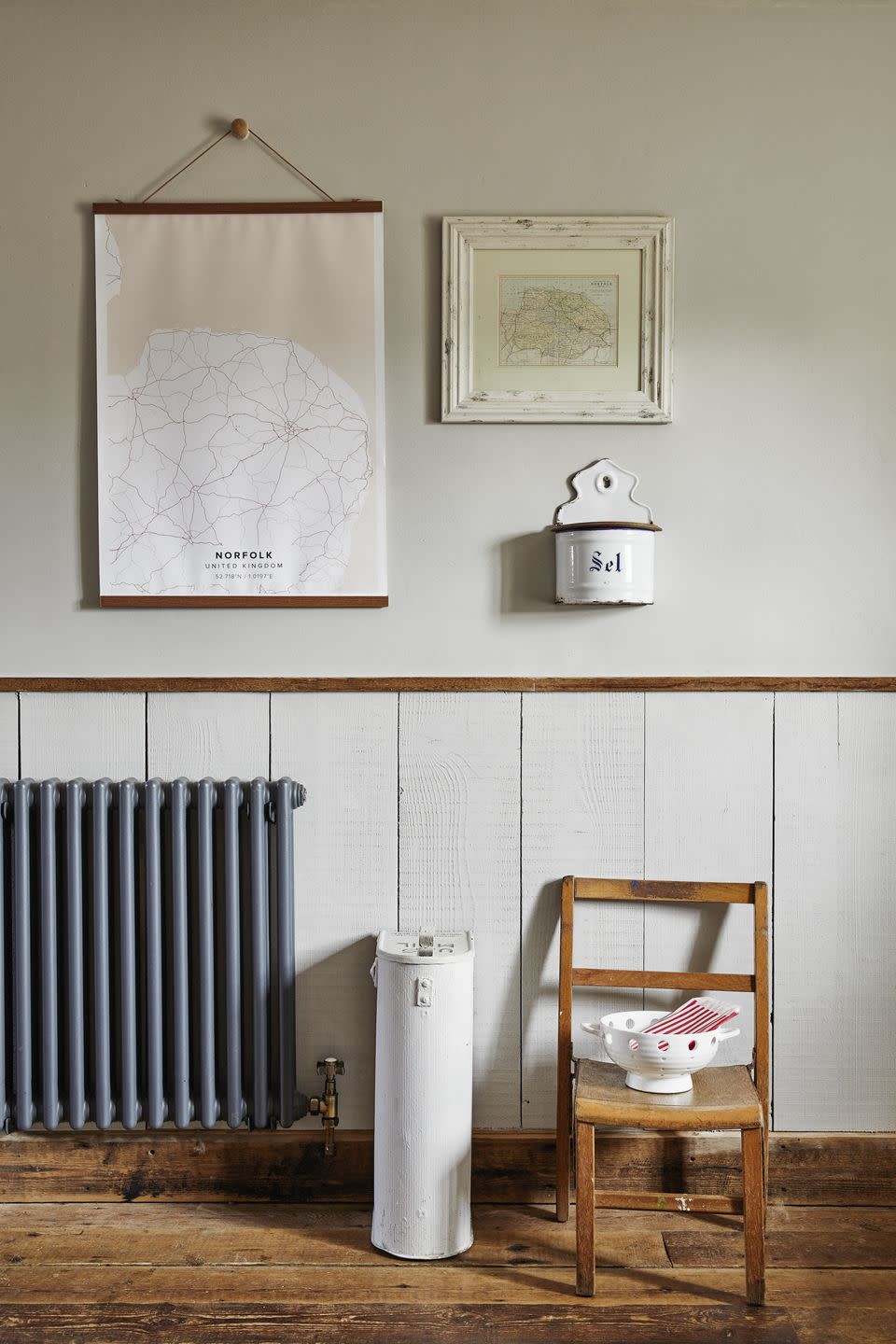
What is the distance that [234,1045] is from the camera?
6.46 ft

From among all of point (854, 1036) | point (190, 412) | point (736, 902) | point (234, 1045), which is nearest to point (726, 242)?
point (190, 412)

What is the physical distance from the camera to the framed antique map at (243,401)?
6.62 ft

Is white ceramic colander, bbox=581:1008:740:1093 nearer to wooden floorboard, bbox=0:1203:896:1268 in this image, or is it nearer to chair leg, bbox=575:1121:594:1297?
chair leg, bbox=575:1121:594:1297

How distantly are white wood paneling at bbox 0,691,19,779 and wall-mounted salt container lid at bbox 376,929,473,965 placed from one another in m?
0.84

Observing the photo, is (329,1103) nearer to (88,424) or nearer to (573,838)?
(573,838)

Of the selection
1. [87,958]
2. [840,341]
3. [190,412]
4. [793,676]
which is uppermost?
[840,341]

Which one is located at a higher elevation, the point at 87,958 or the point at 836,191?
the point at 836,191

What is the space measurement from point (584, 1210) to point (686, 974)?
47 centimetres

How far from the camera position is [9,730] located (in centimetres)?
209

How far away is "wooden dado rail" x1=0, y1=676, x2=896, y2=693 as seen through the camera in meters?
2.05

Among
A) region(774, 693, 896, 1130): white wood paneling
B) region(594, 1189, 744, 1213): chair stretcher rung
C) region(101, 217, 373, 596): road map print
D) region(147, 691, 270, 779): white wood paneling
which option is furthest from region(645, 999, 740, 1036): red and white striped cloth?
region(101, 217, 373, 596): road map print

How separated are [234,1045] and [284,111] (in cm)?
184

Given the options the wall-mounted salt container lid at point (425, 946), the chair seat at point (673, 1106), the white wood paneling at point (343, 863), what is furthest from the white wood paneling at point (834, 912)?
the white wood paneling at point (343, 863)

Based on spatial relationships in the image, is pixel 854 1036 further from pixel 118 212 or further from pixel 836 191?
pixel 118 212
